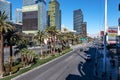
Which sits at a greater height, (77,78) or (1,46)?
(1,46)

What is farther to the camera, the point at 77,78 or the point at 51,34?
the point at 51,34

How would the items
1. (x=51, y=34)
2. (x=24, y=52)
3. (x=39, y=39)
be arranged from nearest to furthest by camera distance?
(x=24, y=52), (x=39, y=39), (x=51, y=34)

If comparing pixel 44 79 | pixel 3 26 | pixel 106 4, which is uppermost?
pixel 106 4

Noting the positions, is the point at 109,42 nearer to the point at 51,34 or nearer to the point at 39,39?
the point at 51,34

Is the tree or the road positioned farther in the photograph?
the tree

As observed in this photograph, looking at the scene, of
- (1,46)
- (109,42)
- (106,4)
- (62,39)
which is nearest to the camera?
(106,4)

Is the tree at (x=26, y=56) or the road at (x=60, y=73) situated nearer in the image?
the road at (x=60, y=73)

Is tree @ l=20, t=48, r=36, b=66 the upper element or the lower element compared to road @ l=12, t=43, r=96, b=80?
upper

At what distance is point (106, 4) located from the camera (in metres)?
43.2

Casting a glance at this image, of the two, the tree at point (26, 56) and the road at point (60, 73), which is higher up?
the tree at point (26, 56)

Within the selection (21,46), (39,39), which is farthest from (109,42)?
(21,46)

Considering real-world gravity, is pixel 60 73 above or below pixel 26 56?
below

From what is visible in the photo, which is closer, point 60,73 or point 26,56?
point 60,73

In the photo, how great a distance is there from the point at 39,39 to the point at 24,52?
32.8 meters
